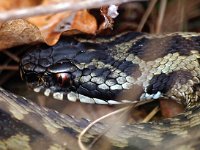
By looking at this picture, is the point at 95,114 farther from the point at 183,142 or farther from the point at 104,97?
the point at 183,142

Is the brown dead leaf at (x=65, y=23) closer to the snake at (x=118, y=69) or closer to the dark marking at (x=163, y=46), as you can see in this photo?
the snake at (x=118, y=69)

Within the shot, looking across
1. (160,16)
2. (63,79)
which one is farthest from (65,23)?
(160,16)

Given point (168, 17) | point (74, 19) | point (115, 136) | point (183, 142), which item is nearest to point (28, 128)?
point (115, 136)

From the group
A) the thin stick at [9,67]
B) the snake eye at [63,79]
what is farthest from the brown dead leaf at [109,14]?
the thin stick at [9,67]

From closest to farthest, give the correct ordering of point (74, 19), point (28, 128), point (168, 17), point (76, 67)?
point (28, 128)
point (76, 67)
point (74, 19)
point (168, 17)

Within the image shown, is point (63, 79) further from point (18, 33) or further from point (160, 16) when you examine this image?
point (160, 16)

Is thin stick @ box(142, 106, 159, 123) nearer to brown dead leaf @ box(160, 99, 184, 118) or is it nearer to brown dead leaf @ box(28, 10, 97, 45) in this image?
brown dead leaf @ box(160, 99, 184, 118)
